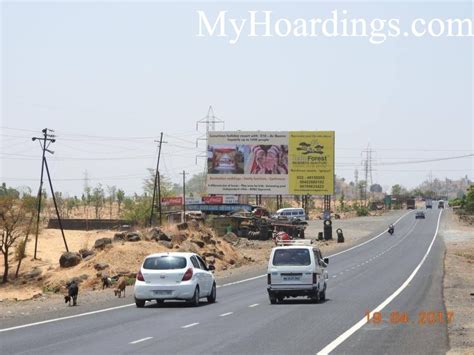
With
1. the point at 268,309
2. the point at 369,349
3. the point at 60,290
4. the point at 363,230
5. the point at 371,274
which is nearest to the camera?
the point at 369,349

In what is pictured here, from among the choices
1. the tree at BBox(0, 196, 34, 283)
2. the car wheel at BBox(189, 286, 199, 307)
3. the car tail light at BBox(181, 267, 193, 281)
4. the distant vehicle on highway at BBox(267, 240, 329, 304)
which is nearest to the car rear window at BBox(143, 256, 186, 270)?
the car tail light at BBox(181, 267, 193, 281)

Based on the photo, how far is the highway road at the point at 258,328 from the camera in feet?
51.2

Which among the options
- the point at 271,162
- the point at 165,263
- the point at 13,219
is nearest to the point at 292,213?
the point at 271,162

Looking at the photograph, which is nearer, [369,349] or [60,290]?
[369,349]

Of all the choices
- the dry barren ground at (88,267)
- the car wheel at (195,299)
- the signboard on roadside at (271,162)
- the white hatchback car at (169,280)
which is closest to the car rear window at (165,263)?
the white hatchback car at (169,280)

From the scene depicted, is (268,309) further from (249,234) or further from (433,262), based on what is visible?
(249,234)

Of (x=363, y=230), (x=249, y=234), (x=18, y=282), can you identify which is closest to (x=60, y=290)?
(x=18, y=282)

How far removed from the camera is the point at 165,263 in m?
26.6

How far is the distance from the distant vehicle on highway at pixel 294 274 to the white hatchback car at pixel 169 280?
8.71ft

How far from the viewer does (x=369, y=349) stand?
15.3 meters

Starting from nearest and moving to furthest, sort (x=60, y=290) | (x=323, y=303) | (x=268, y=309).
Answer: (x=268, y=309), (x=323, y=303), (x=60, y=290)

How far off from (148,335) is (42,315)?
21.7 feet

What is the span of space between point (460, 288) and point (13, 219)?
133ft

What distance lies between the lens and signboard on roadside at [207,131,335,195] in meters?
90.4
